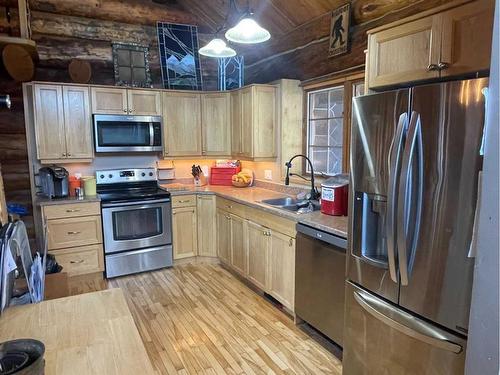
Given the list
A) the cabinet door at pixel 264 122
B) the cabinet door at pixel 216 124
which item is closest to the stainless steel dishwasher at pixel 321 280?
the cabinet door at pixel 264 122

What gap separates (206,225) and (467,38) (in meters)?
3.22

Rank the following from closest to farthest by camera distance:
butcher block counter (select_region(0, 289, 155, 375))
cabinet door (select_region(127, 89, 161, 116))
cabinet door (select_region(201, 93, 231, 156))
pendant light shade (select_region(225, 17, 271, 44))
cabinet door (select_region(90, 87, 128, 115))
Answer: butcher block counter (select_region(0, 289, 155, 375)) < pendant light shade (select_region(225, 17, 271, 44)) < cabinet door (select_region(90, 87, 128, 115)) < cabinet door (select_region(127, 89, 161, 116)) < cabinet door (select_region(201, 93, 231, 156))

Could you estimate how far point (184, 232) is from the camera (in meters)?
4.07

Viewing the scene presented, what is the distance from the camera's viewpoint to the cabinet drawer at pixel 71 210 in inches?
134

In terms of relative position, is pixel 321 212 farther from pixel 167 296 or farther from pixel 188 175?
pixel 188 175

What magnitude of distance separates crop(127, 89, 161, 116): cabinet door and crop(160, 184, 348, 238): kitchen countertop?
0.93 meters

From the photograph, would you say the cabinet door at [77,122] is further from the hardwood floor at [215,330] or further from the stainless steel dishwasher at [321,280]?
the stainless steel dishwasher at [321,280]

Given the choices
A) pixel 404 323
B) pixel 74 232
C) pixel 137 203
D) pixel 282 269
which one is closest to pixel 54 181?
pixel 74 232

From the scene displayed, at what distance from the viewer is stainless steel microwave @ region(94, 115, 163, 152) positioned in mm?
3803

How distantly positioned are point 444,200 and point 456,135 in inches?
10.9

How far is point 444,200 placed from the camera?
→ 1470mm

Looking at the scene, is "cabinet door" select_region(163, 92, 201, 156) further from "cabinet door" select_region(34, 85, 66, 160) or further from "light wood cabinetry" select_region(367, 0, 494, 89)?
"light wood cabinetry" select_region(367, 0, 494, 89)

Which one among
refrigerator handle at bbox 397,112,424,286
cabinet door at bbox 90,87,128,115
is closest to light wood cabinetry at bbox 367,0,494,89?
refrigerator handle at bbox 397,112,424,286

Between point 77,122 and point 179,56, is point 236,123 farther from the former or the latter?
point 77,122
